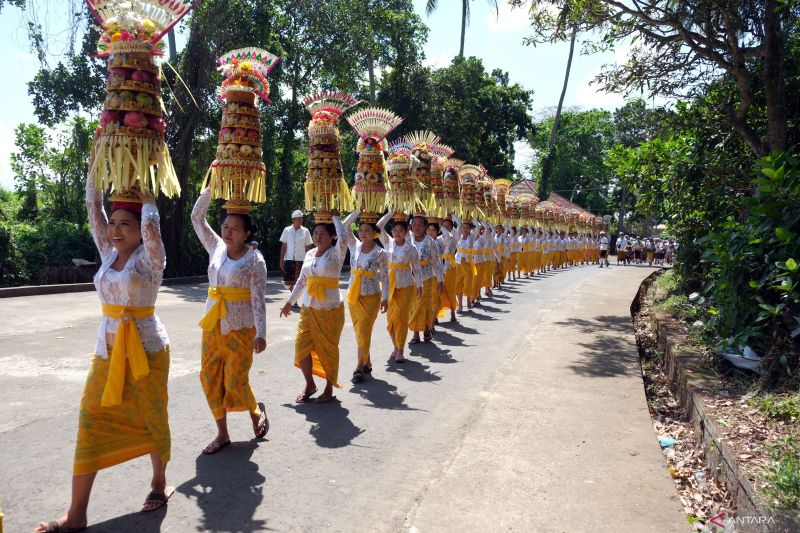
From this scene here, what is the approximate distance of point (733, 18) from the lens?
27.6 ft

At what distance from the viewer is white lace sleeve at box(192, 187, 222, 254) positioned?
4316 millimetres

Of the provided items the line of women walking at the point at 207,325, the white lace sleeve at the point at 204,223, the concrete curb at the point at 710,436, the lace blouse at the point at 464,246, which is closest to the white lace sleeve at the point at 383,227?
the line of women walking at the point at 207,325

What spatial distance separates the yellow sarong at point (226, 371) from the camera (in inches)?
167

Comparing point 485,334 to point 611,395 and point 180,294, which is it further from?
point 180,294

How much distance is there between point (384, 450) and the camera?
14.3 feet

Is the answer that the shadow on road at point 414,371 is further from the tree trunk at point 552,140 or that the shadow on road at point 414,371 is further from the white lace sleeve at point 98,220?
the tree trunk at point 552,140

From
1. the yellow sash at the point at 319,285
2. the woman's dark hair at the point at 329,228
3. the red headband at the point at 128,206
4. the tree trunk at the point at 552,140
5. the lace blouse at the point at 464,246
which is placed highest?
the tree trunk at the point at 552,140

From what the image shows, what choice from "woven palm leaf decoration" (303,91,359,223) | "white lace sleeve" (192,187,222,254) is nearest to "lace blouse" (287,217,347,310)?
"woven palm leaf decoration" (303,91,359,223)

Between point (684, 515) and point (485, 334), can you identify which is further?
point (485, 334)

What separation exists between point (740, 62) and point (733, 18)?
63 cm

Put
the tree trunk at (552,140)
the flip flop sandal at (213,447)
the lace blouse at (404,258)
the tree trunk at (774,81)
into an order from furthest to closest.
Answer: the tree trunk at (552,140)
the tree trunk at (774,81)
the lace blouse at (404,258)
the flip flop sandal at (213,447)

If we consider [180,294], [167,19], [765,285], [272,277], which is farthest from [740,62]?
[272,277]

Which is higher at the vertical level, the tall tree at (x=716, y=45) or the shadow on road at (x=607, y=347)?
the tall tree at (x=716, y=45)

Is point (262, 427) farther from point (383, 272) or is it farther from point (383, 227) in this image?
point (383, 227)
